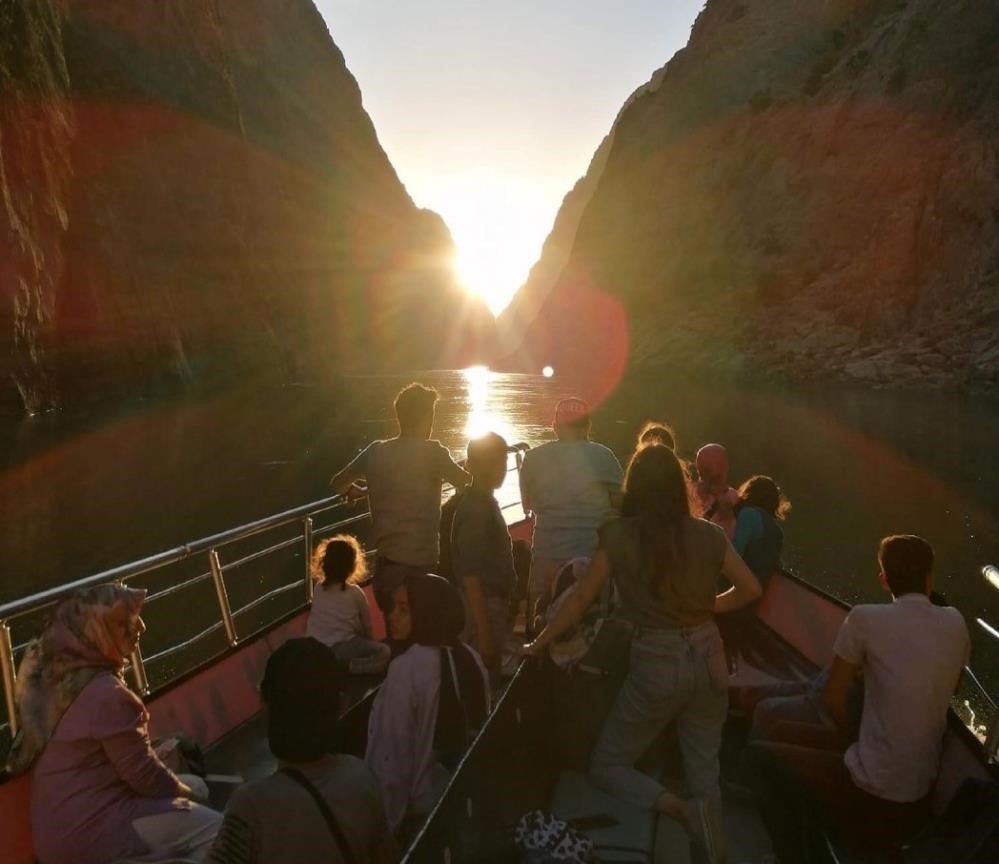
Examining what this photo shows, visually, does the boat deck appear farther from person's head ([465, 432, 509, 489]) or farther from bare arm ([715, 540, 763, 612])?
person's head ([465, 432, 509, 489])

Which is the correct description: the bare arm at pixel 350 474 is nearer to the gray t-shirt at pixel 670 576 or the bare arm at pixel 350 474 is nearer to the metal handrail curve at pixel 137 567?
the metal handrail curve at pixel 137 567

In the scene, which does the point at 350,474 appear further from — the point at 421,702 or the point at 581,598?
the point at 581,598

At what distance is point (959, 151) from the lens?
5100 cm

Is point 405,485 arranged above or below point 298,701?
below

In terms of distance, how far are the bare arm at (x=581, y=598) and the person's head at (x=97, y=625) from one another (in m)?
1.65

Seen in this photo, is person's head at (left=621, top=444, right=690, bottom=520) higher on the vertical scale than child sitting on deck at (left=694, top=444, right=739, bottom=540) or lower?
higher

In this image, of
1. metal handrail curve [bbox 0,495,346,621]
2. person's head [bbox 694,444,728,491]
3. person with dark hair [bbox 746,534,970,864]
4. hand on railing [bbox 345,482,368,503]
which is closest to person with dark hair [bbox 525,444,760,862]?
person with dark hair [bbox 746,534,970,864]

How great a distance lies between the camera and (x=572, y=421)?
4.85 metres

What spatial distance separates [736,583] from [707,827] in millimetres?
992

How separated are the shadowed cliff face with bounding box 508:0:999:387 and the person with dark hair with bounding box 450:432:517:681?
46721 mm

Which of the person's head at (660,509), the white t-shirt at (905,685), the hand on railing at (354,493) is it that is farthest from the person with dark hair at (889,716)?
the hand on railing at (354,493)

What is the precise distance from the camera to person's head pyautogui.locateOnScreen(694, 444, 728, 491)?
5668mm

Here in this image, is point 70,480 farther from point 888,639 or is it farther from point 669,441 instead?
point 888,639

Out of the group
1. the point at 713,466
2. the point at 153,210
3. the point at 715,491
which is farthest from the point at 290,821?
the point at 153,210
